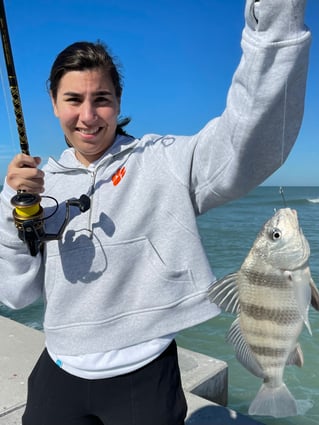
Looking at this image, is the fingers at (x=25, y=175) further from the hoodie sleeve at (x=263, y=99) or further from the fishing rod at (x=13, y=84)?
the hoodie sleeve at (x=263, y=99)

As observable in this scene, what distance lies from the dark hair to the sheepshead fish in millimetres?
951

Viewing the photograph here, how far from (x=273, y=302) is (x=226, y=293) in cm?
18

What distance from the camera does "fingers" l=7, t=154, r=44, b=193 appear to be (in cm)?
173

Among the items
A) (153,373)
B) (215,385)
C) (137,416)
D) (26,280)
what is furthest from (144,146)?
(215,385)

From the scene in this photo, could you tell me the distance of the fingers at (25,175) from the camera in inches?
68.1

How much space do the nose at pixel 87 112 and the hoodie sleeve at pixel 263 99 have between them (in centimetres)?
53

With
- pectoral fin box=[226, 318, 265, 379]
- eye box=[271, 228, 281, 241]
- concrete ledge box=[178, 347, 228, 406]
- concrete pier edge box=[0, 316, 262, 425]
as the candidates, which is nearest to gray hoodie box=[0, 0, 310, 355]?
pectoral fin box=[226, 318, 265, 379]

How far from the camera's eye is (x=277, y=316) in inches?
65.1

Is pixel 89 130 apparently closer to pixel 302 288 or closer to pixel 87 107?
pixel 87 107

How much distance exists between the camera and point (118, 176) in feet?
6.23

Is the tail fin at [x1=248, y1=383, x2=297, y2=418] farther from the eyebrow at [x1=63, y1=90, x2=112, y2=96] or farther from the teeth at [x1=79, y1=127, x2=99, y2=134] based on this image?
the eyebrow at [x1=63, y1=90, x2=112, y2=96]

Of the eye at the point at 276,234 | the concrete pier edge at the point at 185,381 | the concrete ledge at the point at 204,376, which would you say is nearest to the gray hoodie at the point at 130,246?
the eye at the point at 276,234

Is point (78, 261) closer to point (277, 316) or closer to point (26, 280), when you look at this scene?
point (26, 280)

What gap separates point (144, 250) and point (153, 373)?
510 mm
